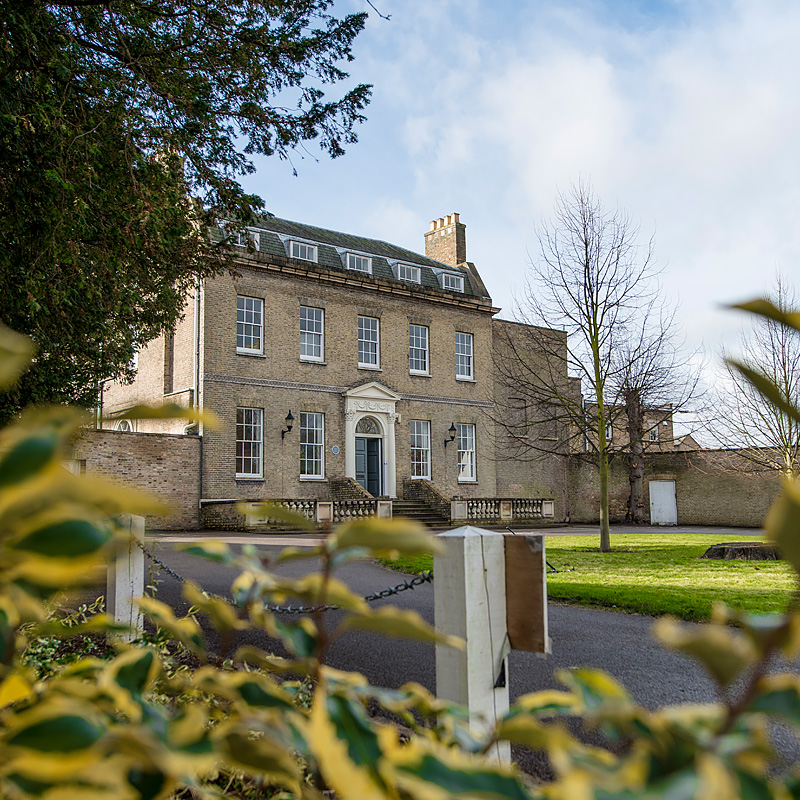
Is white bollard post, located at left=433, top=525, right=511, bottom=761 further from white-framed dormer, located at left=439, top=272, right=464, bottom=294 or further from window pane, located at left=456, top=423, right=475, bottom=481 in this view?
white-framed dormer, located at left=439, top=272, right=464, bottom=294

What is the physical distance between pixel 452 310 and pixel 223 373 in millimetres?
10224

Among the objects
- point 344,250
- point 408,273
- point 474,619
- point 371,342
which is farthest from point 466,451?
point 474,619

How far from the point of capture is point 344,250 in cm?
2664

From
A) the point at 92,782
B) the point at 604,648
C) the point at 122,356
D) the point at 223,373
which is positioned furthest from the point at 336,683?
the point at 223,373

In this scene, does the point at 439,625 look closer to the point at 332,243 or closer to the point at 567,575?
the point at 567,575

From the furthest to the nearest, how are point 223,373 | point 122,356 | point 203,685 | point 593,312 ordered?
point 223,373 → point 593,312 → point 122,356 → point 203,685

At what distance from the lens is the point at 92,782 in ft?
2.07

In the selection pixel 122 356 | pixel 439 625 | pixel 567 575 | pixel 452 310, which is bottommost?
pixel 567 575

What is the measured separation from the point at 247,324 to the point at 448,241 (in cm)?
1181

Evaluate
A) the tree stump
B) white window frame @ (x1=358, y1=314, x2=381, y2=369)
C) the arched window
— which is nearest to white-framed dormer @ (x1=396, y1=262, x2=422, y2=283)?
white window frame @ (x1=358, y1=314, x2=381, y2=369)

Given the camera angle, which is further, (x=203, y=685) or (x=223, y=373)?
(x=223, y=373)

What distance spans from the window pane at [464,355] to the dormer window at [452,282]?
2007 mm

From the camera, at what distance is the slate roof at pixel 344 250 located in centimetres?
2494

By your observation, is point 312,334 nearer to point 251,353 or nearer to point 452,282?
point 251,353
